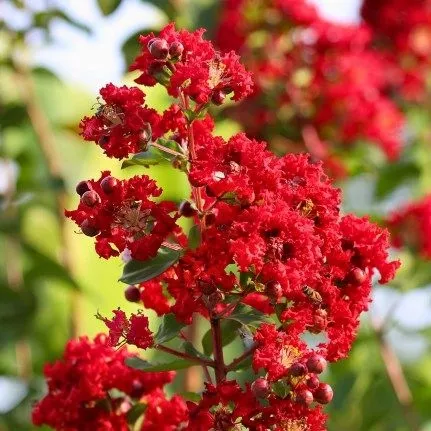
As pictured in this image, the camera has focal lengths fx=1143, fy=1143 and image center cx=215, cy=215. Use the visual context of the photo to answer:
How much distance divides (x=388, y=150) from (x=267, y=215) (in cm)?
245

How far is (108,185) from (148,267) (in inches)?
5.4

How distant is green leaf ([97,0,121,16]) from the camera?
3.04 meters

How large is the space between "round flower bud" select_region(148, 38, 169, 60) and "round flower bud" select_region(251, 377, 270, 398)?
20.4 inches

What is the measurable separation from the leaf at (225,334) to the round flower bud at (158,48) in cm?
44

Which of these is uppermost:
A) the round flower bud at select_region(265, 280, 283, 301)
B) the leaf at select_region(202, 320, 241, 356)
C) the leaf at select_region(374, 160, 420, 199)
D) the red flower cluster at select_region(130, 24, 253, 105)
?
the leaf at select_region(374, 160, 420, 199)

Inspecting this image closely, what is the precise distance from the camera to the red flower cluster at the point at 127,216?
1.70 meters

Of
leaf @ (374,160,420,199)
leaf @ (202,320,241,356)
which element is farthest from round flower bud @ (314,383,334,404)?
leaf @ (374,160,420,199)

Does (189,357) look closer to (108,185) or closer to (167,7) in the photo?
(108,185)

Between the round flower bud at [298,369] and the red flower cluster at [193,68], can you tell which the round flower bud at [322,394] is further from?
the red flower cluster at [193,68]

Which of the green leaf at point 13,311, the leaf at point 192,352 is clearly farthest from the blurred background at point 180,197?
the leaf at point 192,352

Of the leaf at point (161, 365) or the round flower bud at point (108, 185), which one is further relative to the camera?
the leaf at point (161, 365)

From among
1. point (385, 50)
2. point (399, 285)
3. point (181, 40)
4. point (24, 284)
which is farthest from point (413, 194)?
point (181, 40)

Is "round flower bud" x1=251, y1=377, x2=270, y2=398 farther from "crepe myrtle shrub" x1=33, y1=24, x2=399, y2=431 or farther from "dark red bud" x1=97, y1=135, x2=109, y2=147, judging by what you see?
"dark red bud" x1=97, y1=135, x2=109, y2=147

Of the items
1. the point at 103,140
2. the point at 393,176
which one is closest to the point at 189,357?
the point at 103,140
